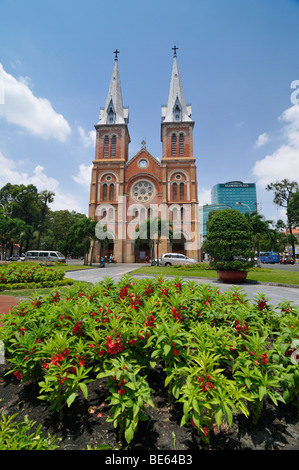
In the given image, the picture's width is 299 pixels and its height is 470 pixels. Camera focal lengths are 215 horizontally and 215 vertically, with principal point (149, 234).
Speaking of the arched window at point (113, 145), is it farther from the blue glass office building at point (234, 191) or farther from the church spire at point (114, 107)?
the blue glass office building at point (234, 191)

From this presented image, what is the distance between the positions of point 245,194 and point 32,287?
14202 cm

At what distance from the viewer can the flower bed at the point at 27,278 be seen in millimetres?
9219

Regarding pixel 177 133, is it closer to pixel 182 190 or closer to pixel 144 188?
pixel 182 190

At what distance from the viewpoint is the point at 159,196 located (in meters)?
34.1

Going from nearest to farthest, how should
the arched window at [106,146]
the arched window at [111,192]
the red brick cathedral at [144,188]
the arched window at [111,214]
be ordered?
the red brick cathedral at [144,188] < the arched window at [111,214] < the arched window at [111,192] < the arched window at [106,146]

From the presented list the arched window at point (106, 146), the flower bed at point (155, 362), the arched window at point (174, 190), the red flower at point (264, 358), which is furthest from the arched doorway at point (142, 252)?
the red flower at point (264, 358)

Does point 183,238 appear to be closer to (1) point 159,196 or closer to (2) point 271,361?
(1) point 159,196

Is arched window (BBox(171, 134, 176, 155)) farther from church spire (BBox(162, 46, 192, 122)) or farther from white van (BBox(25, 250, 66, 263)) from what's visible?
white van (BBox(25, 250, 66, 263))

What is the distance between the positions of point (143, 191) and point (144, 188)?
0.52 m

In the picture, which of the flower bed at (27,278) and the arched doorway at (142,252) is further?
the arched doorway at (142,252)

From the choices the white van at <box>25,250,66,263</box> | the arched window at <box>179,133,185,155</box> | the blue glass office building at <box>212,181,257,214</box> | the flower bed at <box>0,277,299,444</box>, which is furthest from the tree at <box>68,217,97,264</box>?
the blue glass office building at <box>212,181,257,214</box>

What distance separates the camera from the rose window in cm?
3456

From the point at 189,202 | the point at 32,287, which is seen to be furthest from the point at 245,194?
the point at 32,287

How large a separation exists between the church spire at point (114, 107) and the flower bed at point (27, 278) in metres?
33.3
